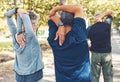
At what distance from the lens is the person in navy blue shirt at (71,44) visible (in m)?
4.29

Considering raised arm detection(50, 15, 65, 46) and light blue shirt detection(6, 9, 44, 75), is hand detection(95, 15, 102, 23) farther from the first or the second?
raised arm detection(50, 15, 65, 46)

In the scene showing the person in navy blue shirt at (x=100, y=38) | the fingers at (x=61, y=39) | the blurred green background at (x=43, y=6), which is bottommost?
the blurred green background at (x=43, y=6)

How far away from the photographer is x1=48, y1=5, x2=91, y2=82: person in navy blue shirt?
4.29 m

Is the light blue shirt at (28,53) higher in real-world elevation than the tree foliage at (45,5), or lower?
higher

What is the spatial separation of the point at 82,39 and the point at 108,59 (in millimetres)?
3307

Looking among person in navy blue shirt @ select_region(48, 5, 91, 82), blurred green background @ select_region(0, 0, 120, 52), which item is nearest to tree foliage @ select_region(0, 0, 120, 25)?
blurred green background @ select_region(0, 0, 120, 52)

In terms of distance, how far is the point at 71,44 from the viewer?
4.29 m

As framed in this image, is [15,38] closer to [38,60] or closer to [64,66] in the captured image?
[38,60]

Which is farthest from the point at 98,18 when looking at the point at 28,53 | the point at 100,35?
the point at 28,53

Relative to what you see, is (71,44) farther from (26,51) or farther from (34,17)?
(34,17)

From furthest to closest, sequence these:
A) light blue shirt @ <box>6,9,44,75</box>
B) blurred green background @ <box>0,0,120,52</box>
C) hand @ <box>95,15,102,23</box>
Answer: blurred green background @ <box>0,0,120,52</box>
hand @ <box>95,15,102,23</box>
light blue shirt @ <box>6,9,44,75</box>

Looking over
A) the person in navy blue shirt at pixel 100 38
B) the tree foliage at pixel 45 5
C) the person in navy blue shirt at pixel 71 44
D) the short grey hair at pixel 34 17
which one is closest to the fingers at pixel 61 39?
the person in navy blue shirt at pixel 71 44

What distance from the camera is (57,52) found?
4.42 meters

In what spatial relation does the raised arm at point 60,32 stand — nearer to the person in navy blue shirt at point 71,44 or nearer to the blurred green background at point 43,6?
the person in navy blue shirt at point 71,44
